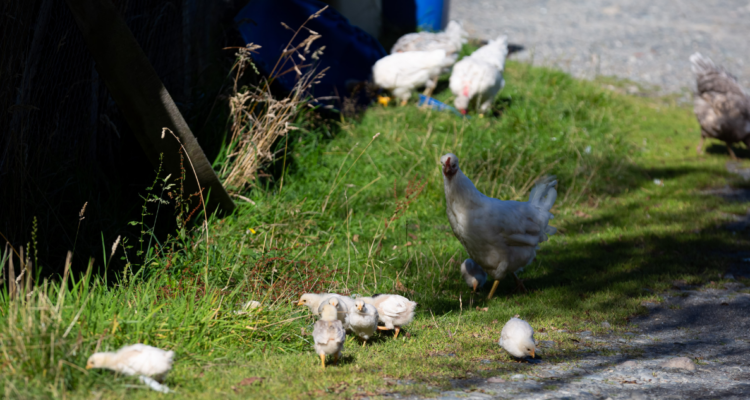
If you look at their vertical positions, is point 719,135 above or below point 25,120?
below

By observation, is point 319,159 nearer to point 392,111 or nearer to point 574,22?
point 392,111

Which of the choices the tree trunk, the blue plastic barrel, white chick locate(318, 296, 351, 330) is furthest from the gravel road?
white chick locate(318, 296, 351, 330)

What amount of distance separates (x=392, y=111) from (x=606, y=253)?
12.3 feet

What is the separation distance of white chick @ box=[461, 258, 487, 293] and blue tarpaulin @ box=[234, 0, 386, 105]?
334 cm

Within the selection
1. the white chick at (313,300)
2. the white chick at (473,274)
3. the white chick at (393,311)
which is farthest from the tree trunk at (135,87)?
the white chick at (473,274)

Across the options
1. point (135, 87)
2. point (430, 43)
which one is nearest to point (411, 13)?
point (430, 43)

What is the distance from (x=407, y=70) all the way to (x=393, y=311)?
563cm

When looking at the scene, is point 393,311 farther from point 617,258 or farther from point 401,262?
point 617,258

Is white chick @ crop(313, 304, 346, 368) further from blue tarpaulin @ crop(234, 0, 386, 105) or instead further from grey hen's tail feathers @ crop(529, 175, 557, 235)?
blue tarpaulin @ crop(234, 0, 386, 105)

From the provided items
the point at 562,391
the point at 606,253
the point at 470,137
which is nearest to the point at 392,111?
the point at 470,137

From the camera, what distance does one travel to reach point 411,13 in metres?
12.1

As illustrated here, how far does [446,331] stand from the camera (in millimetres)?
3949

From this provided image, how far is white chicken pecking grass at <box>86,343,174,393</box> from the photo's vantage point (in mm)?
2703

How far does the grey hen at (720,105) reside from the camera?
8.38m
